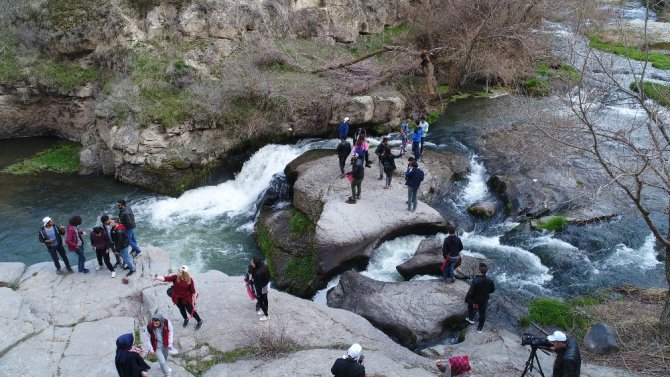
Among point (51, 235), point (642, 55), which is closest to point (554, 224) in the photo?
point (51, 235)

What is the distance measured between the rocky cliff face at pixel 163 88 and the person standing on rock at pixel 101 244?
25.0 feet

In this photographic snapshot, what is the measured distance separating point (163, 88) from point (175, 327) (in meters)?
13.3

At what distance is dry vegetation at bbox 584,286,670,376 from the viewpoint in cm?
1008

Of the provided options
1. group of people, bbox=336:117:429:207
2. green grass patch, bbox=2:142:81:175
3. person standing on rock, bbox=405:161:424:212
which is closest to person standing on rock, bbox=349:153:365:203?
group of people, bbox=336:117:429:207

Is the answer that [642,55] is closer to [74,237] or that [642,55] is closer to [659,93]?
[659,93]

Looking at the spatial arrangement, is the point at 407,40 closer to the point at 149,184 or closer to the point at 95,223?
the point at 149,184

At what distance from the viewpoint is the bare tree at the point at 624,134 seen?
9.92m

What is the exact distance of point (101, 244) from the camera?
11.6m

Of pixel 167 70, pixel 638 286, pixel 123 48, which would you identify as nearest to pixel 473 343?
pixel 638 286

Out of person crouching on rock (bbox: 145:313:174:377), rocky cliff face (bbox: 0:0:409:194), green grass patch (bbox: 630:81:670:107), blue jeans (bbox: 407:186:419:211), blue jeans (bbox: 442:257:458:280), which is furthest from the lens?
rocky cliff face (bbox: 0:0:409:194)

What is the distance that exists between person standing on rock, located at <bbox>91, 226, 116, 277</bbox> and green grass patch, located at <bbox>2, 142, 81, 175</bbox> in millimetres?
10658

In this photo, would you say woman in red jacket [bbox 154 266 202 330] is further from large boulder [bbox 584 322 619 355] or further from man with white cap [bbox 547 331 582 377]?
large boulder [bbox 584 322 619 355]

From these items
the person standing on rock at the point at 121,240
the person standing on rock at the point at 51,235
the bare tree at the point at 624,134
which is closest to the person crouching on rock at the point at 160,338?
the person standing on rock at the point at 121,240

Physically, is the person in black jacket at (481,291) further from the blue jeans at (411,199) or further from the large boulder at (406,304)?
the blue jeans at (411,199)
